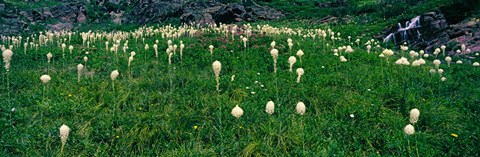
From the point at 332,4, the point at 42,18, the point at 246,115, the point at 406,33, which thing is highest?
the point at 332,4

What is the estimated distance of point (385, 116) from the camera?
519cm

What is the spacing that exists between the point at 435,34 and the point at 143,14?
43.6 m

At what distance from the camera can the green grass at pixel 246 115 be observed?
4.18 meters

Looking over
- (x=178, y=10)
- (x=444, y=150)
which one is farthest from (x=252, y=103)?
(x=178, y=10)

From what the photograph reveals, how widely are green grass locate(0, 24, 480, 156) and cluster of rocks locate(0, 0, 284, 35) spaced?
2984cm

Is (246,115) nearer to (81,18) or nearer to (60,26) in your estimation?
(60,26)

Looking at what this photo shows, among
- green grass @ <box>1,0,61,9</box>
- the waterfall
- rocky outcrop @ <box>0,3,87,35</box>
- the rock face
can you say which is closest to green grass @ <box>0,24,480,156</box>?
the rock face

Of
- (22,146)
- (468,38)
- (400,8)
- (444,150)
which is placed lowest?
(444,150)

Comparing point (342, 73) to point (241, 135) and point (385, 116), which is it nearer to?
point (385, 116)

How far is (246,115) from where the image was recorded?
516 centimetres

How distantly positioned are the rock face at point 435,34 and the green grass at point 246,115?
A: 24.3ft

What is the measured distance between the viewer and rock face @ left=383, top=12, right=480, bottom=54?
48.5 ft

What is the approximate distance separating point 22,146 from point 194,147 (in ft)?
7.47

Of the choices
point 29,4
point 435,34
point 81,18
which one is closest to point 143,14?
point 81,18
